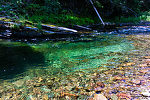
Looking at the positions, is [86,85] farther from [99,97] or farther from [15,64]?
[15,64]

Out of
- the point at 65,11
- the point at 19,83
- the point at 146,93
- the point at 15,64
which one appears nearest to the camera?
the point at 146,93

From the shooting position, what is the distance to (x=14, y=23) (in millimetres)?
8039

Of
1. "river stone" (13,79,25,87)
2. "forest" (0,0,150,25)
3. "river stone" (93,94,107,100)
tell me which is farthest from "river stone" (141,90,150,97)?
"forest" (0,0,150,25)

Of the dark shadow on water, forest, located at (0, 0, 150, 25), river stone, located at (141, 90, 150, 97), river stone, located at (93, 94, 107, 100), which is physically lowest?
river stone, located at (93, 94, 107, 100)

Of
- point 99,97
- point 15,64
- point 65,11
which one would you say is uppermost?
point 65,11

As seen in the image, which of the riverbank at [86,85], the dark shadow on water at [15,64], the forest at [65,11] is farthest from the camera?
the forest at [65,11]

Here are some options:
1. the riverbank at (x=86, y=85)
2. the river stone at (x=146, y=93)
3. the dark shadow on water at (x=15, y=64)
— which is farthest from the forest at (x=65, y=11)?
the river stone at (x=146, y=93)

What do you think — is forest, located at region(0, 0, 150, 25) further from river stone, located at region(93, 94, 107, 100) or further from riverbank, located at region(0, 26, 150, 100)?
river stone, located at region(93, 94, 107, 100)

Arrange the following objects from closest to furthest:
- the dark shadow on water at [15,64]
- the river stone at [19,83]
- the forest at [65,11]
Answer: the river stone at [19,83] → the dark shadow on water at [15,64] → the forest at [65,11]

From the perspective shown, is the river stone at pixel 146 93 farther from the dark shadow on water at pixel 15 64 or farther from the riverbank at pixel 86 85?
the dark shadow on water at pixel 15 64

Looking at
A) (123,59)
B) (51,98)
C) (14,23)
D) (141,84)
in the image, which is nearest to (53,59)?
(51,98)

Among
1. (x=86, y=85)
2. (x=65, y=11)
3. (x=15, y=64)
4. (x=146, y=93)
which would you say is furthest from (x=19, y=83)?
(x=65, y=11)

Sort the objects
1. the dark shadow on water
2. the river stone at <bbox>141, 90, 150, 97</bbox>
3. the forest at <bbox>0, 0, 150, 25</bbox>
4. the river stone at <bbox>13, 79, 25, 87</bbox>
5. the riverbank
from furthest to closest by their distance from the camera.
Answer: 1. the forest at <bbox>0, 0, 150, 25</bbox>
2. the dark shadow on water
3. the river stone at <bbox>13, 79, 25, 87</bbox>
4. the riverbank
5. the river stone at <bbox>141, 90, 150, 97</bbox>

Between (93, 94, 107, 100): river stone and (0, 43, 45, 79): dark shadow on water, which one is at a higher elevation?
(0, 43, 45, 79): dark shadow on water
